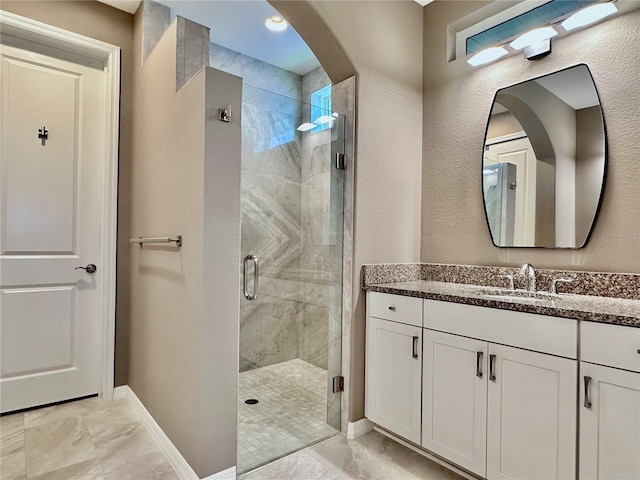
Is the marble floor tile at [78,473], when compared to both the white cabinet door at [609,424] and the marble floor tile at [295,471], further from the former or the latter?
the white cabinet door at [609,424]

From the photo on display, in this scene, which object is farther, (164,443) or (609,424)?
(164,443)

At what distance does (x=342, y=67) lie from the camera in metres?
2.20

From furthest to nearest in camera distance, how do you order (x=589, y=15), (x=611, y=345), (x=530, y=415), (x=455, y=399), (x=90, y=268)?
(x=90, y=268)
(x=589, y=15)
(x=455, y=399)
(x=530, y=415)
(x=611, y=345)

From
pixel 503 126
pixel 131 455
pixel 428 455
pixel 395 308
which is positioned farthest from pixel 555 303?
pixel 131 455

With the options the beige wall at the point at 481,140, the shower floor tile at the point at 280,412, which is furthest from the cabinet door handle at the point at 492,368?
the shower floor tile at the point at 280,412

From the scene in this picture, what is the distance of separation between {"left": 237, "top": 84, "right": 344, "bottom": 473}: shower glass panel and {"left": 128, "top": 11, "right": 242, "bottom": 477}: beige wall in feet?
0.89

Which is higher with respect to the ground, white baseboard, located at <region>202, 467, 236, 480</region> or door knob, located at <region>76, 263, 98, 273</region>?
door knob, located at <region>76, 263, 98, 273</region>

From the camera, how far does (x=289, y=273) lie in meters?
2.31

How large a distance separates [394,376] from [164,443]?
1285mm

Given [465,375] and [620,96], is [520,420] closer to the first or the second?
[465,375]

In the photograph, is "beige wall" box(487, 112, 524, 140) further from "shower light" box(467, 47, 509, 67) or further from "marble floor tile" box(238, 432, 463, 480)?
"marble floor tile" box(238, 432, 463, 480)

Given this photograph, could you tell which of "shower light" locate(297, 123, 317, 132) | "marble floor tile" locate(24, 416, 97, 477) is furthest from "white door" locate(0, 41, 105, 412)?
"shower light" locate(297, 123, 317, 132)

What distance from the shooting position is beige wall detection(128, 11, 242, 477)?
5.31 feet

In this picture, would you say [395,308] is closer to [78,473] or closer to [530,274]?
[530,274]
